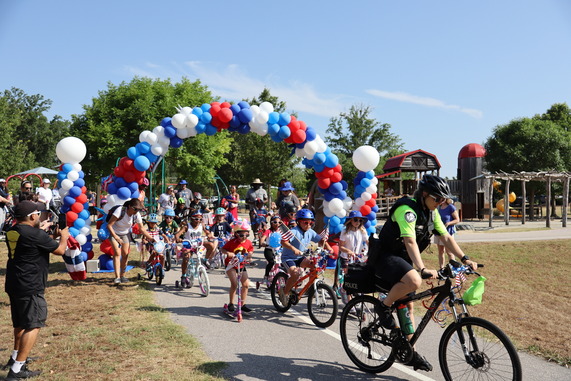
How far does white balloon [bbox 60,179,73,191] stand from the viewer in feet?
36.4

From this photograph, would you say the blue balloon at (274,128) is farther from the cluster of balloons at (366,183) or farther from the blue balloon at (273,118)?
the cluster of balloons at (366,183)

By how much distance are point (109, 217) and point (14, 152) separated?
129ft

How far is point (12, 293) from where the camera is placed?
477 cm

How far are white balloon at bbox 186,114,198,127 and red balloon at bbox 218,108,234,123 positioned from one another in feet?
2.12

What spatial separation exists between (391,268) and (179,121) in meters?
8.51

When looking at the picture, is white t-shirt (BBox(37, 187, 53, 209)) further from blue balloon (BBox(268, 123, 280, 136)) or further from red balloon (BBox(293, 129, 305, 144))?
red balloon (BBox(293, 129, 305, 144))

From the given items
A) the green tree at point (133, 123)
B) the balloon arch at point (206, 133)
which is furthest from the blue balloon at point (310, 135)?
the green tree at point (133, 123)

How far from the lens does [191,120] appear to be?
11.7 meters

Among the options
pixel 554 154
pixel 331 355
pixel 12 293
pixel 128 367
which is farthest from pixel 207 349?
pixel 554 154

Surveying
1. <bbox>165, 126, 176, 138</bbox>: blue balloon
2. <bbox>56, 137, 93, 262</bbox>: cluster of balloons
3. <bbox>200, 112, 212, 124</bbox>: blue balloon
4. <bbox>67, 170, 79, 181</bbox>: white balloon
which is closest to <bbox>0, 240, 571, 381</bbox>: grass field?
<bbox>56, 137, 93, 262</bbox>: cluster of balloons

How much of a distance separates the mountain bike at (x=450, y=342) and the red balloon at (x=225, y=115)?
7805 mm

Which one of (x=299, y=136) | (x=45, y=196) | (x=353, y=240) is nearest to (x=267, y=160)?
(x=45, y=196)

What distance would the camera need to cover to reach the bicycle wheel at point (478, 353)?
151 inches

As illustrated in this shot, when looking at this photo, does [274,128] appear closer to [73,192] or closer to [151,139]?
[151,139]
